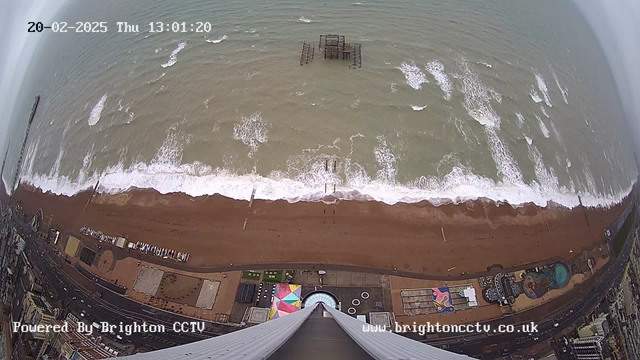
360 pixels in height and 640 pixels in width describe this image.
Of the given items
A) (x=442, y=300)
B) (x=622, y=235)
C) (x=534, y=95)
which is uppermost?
(x=534, y=95)

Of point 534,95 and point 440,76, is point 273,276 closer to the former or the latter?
point 440,76

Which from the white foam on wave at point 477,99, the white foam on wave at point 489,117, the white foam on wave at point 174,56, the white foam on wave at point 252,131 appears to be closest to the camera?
the white foam on wave at point 489,117

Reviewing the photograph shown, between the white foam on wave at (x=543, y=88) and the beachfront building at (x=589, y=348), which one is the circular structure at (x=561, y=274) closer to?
the beachfront building at (x=589, y=348)

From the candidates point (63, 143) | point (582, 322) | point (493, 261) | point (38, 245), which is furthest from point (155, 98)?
point (582, 322)

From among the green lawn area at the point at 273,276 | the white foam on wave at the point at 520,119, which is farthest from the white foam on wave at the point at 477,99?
the green lawn area at the point at 273,276

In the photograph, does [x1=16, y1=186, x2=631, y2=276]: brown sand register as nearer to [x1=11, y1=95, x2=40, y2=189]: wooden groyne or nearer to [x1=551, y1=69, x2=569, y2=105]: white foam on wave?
[x1=11, y1=95, x2=40, y2=189]: wooden groyne

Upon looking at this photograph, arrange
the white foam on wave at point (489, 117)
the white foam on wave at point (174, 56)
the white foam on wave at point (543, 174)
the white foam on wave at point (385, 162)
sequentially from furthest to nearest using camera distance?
the white foam on wave at point (174, 56)
the white foam on wave at point (489, 117)
the white foam on wave at point (543, 174)
the white foam on wave at point (385, 162)

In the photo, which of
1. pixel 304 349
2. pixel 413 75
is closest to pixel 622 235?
pixel 413 75
